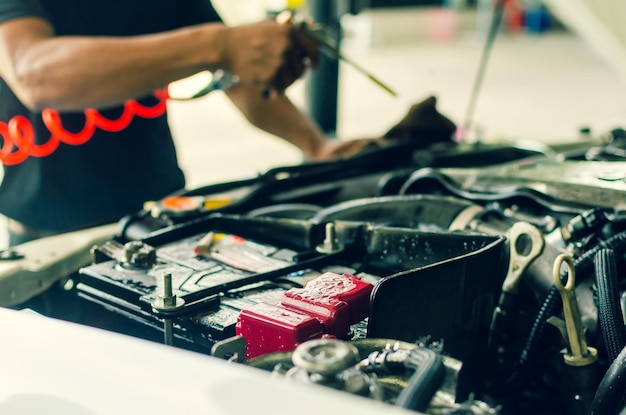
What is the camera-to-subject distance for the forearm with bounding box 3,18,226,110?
1.37 meters

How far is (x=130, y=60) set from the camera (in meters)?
1.38

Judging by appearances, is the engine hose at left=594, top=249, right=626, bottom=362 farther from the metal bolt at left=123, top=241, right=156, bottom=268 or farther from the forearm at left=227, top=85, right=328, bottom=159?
the forearm at left=227, top=85, right=328, bottom=159

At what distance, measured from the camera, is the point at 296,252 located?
0.99 metres

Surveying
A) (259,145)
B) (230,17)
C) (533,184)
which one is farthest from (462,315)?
(230,17)

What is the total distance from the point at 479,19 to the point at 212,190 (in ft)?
31.8

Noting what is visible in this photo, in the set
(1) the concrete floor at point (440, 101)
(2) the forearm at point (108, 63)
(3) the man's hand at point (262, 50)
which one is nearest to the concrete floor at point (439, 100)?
(1) the concrete floor at point (440, 101)

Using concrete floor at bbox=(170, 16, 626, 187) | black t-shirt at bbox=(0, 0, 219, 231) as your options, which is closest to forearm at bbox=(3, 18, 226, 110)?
black t-shirt at bbox=(0, 0, 219, 231)

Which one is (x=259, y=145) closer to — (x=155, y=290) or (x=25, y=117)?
(x=25, y=117)

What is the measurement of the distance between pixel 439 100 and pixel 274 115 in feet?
13.5

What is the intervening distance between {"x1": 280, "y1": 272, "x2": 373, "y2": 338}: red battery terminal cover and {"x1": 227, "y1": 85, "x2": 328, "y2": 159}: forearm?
3.39 feet

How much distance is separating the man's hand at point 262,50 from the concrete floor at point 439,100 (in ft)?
6.70

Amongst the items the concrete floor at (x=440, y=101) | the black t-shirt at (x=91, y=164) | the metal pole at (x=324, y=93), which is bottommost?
the concrete floor at (x=440, y=101)

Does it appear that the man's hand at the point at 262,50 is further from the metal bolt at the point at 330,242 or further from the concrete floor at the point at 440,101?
the concrete floor at the point at 440,101

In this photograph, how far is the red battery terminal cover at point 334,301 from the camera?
2.44 ft
